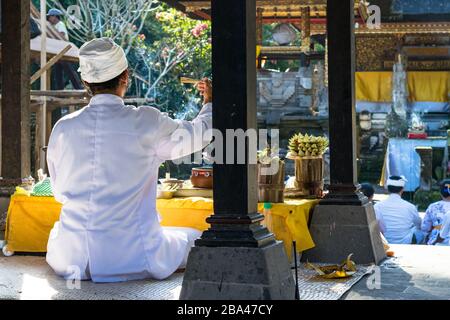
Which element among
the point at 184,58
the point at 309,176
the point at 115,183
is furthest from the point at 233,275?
the point at 184,58

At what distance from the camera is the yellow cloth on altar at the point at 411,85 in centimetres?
2202

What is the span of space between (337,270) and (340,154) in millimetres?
1276

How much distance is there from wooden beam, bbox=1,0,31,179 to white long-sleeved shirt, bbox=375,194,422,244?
14.1 feet

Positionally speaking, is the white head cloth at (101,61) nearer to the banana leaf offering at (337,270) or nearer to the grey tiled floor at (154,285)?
the grey tiled floor at (154,285)

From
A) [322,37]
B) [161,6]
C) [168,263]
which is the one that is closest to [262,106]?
[322,37]

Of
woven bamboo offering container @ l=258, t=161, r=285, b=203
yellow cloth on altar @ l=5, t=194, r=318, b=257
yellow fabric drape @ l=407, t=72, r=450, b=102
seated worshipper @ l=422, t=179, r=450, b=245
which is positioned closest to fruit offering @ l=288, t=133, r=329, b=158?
yellow cloth on altar @ l=5, t=194, r=318, b=257

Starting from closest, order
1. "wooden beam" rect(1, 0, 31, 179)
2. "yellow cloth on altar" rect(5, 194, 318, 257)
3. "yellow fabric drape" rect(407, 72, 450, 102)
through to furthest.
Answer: "yellow cloth on altar" rect(5, 194, 318, 257) < "wooden beam" rect(1, 0, 31, 179) < "yellow fabric drape" rect(407, 72, 450, 102)

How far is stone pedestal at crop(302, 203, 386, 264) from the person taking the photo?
6.75 metres

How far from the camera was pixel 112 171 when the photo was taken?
552 cm

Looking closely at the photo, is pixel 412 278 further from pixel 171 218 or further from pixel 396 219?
pixel 396 219

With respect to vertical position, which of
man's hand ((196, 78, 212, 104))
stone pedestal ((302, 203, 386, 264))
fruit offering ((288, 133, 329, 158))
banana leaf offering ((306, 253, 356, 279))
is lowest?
banana leaf offering ((306, 253, 356, 279))

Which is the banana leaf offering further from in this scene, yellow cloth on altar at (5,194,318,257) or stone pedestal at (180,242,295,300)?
stone pedestal at (180,242,295,300)

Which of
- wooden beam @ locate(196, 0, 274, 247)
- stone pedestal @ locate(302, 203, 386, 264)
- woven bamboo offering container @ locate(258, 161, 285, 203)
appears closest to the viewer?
wooden beam @ locate(196, 0, 274, 247)

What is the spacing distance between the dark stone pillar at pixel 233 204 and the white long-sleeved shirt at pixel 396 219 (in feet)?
15.9
